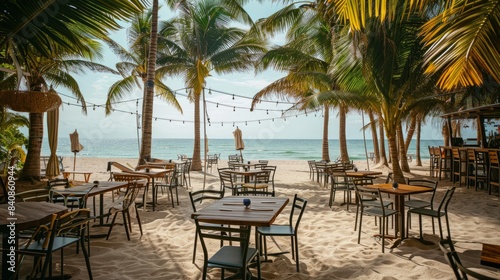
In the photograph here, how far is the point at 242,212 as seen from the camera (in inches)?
111

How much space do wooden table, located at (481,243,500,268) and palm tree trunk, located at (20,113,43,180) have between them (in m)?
9.48

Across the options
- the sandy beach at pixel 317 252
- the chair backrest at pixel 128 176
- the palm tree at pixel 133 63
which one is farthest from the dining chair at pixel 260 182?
the palm tree at pixel 133 63

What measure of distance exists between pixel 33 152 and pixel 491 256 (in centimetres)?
958

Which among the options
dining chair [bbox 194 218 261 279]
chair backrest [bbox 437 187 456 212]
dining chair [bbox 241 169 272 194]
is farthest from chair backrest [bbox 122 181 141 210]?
chair backrest [bbox 437 187 456 212]

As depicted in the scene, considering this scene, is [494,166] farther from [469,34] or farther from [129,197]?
[129,197]

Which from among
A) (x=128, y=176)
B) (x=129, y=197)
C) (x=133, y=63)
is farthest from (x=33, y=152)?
(x=133, y=63)

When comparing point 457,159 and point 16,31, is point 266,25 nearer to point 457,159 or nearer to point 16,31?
point 457,159

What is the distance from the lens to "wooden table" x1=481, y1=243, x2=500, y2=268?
1.64m

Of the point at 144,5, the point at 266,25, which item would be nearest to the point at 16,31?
the point at 144,5

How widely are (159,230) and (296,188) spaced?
16.9 ft

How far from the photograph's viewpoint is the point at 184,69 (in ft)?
44.2

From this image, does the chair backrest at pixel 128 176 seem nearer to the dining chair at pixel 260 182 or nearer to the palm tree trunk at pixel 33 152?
the dining chair at pixel 260 182

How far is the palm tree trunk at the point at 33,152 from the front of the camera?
26.4 ft

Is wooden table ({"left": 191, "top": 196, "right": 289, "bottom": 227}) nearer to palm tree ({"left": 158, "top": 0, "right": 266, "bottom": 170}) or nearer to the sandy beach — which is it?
the sandy beach
